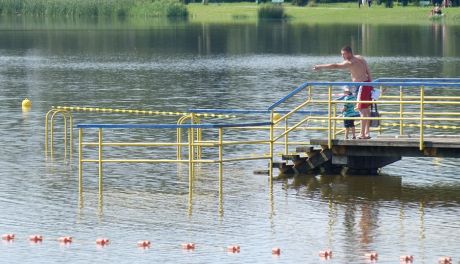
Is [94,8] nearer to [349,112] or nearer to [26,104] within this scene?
[26,104]

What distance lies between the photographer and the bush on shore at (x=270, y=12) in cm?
13874

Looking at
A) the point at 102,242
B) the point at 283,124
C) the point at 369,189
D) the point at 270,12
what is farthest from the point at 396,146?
the point at 270,12

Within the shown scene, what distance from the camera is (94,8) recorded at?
133875 millimetres

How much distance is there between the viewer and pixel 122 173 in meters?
31.8

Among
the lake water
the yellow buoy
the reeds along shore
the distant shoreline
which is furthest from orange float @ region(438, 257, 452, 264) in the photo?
the reeds along shore

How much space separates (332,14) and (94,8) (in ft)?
76.3

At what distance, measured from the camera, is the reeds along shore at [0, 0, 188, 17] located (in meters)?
131

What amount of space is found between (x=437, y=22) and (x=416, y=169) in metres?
91.0

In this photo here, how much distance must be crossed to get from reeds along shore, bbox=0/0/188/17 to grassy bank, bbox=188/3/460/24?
2.73 meters

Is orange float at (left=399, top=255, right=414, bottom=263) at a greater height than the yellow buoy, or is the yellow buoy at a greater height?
orange float at (left=399, top=255, right=414, bottom=263)

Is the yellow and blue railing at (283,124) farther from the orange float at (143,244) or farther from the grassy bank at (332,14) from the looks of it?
the grassy bank at (332,14)

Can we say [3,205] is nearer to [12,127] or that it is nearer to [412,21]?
[12,127]

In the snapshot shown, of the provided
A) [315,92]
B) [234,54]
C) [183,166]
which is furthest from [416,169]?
[234,54]

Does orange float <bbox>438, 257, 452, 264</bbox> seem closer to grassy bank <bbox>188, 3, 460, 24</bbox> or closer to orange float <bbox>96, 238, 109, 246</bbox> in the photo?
orange float <bbox>96, 238, 109, 246</bbox>
